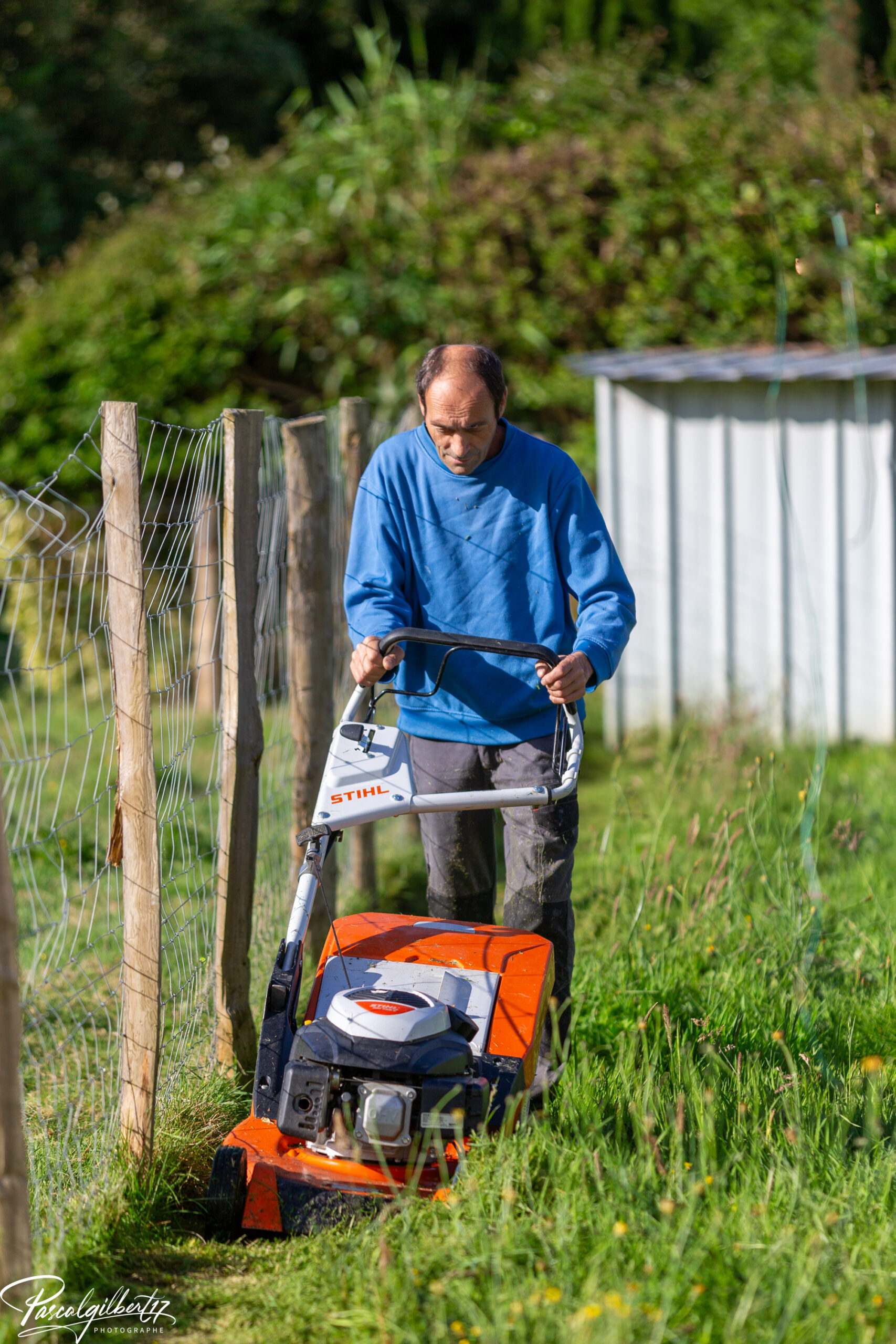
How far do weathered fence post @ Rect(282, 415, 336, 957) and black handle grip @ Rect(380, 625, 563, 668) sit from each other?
115cm

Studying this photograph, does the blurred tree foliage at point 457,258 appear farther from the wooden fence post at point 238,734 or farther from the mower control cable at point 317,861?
the mower control cable at point 317,861

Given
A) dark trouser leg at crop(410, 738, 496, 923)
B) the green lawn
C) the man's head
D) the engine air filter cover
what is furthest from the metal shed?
the engine air filter cover

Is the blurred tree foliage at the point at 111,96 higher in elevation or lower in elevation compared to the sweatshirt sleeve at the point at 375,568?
higher

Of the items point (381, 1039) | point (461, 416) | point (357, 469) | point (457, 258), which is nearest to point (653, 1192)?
point (381, 1039)

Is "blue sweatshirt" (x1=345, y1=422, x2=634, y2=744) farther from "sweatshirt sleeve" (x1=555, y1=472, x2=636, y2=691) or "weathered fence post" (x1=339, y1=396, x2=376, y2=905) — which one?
"weathered fence post" (x1=339, y1=396, x2=376, y2=905)

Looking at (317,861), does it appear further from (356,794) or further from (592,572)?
(592,572)

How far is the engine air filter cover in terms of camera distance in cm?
→ 255

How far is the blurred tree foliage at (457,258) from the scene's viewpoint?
902 cm

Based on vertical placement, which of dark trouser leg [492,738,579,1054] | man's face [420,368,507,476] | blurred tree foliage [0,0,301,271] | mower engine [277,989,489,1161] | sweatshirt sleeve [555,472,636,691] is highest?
blurred tree foliage [0,0,301,271]

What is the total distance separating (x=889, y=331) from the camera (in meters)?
8.35

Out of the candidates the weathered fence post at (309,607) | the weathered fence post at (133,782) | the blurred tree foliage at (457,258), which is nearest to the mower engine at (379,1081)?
the weathered fence post at (133,782)

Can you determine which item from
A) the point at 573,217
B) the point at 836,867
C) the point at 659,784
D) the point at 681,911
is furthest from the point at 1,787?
the point at 573,217

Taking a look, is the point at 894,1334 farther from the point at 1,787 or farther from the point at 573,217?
the point at 573,217

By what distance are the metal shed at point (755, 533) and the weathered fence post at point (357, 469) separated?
271 centimetres
